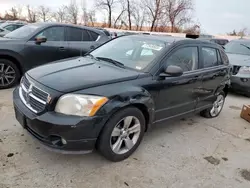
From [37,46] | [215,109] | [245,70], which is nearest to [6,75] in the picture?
[37,46]

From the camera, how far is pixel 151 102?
3164 mm

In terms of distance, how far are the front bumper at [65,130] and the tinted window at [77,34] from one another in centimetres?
397

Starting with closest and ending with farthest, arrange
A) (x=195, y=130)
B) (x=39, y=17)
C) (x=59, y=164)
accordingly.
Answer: (x=59, y=164), (x=195, y=130), (x=39, y=17)

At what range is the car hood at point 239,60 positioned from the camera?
676 centimetres

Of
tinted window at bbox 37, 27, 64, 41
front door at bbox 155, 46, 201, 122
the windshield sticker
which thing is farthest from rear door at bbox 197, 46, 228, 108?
tinted window at bbox 37, 27, 64, 41

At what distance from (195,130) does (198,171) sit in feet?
4.25

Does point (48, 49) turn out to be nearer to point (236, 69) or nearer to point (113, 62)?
point (113, 62)

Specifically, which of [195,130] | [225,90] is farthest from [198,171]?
[225,90]

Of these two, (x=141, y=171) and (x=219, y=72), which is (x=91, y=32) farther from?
(x=141, y=171)

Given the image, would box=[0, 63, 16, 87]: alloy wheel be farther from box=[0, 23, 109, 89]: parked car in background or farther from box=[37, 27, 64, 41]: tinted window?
box=[37, 27, 64, 41]: tinted window

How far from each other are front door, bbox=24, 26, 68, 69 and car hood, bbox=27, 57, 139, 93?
2498 mm

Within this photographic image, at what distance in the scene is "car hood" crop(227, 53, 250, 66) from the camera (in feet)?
22.2

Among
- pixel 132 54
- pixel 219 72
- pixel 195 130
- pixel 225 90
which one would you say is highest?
pixel 132 54

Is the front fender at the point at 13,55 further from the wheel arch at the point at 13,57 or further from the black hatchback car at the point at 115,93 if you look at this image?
the black hatchback car at the point at 115,93
